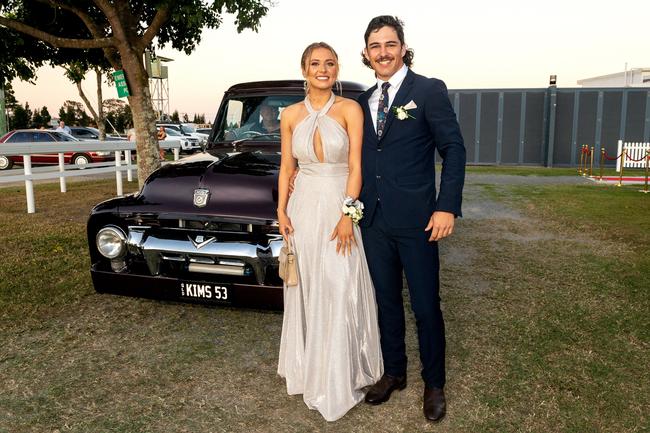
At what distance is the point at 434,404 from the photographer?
9.70 ft

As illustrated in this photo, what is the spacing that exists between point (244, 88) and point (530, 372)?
11.4 ft

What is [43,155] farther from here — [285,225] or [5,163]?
[285,225]

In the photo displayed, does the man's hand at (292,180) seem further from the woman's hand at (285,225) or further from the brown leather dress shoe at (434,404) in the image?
the brown leather dress shoe at (434,404)

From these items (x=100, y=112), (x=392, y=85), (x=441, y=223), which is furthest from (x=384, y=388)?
(x=100, y=112)

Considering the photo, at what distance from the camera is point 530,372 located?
11.5ft

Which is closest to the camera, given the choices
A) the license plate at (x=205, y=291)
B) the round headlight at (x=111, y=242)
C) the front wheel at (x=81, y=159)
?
the license plate at (x=205, y=291)

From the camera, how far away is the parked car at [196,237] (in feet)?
11.8

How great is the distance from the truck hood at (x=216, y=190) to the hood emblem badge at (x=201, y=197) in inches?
0.5

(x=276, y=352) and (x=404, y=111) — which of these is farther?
(x=276, y=352)

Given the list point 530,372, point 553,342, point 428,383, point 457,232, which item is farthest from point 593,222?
point 428,383

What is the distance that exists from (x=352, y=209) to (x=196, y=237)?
1.35 m

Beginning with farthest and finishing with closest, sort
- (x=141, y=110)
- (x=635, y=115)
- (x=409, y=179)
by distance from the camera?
(x=635, y=115), (x=141, y=110), (x=409, y=179)

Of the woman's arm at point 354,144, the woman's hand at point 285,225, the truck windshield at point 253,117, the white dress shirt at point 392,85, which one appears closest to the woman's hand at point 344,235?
the woman's arm at point 354,144

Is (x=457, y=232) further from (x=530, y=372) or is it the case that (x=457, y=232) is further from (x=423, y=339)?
(x=423, y=339)
